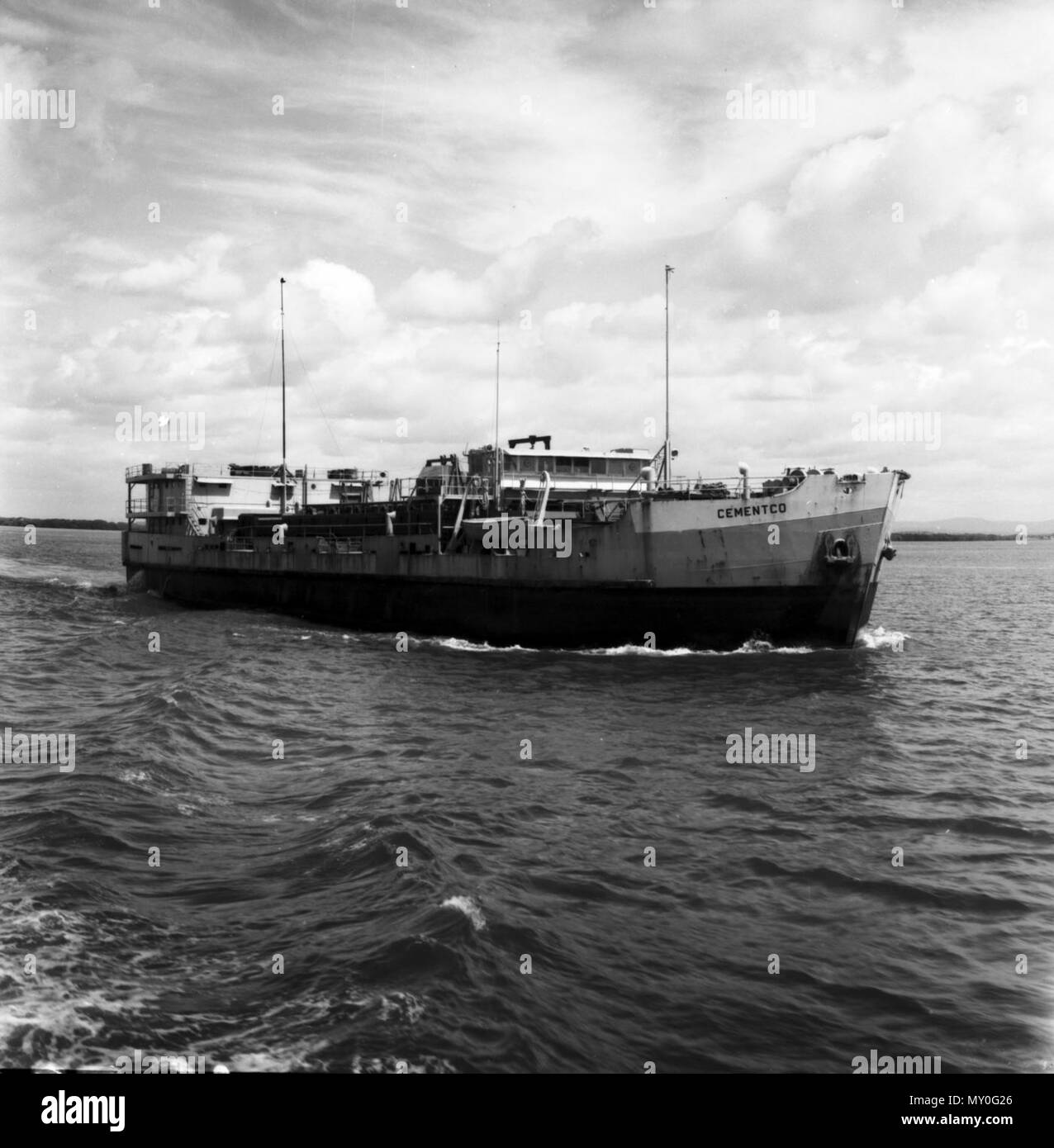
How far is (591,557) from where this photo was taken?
35062 mm

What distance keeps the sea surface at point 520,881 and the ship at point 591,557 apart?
22.2ft

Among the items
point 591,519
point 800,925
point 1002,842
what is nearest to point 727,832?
point 800,925

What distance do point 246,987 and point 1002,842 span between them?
1236 centimetres

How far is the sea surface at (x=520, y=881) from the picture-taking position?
9.44m

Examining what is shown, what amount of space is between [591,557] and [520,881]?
22594 millimetres

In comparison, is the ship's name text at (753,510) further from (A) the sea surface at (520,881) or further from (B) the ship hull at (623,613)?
(A) the sea surface at (520,881)

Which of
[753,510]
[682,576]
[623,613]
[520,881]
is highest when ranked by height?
[753,510]

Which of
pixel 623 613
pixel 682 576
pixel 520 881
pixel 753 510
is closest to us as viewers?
pixel 520 881

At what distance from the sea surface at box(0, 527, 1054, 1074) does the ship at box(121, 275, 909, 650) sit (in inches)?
266

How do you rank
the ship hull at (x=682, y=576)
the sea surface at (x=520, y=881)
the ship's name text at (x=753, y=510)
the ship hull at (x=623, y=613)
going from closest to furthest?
the sea surface at (x=520, y=881) → the ship's name text at (x=753, y=510) → the ship hull at (x=682, y=576) → the ship hull at (x=623, y=613)

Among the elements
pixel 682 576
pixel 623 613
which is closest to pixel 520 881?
pixel 682 576

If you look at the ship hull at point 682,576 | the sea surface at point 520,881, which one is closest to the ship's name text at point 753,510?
the ship hull at point 682,576

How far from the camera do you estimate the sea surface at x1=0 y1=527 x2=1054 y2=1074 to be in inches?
372

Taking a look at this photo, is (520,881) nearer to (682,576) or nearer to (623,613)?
(682,576)
